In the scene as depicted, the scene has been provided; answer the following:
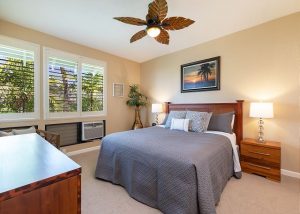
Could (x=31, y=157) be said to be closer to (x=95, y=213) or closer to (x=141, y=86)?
(x=95, y=213)

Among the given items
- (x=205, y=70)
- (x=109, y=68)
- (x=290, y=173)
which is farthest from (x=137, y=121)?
(x=290, y=173)

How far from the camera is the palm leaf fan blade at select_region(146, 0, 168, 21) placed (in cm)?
180

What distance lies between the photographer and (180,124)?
10.3ft

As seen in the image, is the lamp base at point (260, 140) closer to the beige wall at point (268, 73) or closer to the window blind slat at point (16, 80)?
the beige wall at point (268, 73)

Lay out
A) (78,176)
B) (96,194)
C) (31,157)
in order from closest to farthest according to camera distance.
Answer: (78,176), (31,157), (96,194)

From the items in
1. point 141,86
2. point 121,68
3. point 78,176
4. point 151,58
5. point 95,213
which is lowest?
point 95,213

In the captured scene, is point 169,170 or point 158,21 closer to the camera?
point 169,170

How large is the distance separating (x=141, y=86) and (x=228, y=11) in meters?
3.17

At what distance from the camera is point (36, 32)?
3.25 meters

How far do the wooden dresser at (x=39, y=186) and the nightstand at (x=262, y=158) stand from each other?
2.84 metres

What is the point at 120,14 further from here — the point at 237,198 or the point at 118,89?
the point at 237,198

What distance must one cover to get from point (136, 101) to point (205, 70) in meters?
2.10

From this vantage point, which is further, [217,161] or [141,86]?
[141,86]

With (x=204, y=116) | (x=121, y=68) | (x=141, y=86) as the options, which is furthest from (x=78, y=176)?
(x=141, y=86)
